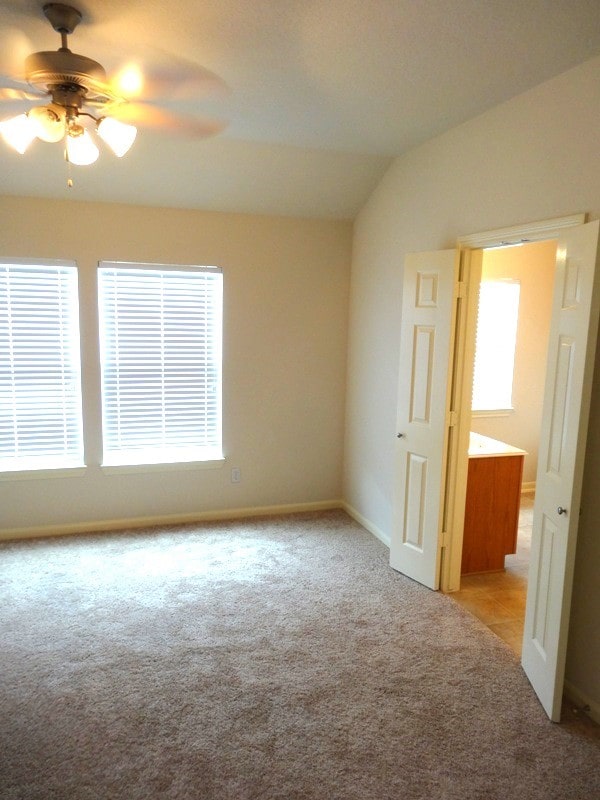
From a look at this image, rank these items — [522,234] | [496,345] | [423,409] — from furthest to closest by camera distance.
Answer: [496,345], [423,409], [522,234]

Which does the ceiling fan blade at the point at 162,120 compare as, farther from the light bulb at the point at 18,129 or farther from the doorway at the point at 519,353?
the doorway at the point at 519,353

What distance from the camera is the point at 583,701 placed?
260cm

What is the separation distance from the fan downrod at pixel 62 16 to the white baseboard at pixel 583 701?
11.7 feet

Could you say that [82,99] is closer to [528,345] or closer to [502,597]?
[502,597]

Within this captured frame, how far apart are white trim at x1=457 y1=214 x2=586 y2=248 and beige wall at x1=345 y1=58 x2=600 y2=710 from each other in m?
0.04

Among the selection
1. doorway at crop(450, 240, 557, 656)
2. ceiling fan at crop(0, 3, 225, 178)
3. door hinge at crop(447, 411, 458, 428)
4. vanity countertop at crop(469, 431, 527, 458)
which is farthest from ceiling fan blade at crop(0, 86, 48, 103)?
doorway at crop(450, 240, 557, 656)

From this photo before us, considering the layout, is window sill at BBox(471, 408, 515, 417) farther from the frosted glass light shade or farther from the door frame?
the frosted glass light shade

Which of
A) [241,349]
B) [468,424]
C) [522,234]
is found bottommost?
[468,424]

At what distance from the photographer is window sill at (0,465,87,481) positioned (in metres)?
4.27

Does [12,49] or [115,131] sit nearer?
[115,131]

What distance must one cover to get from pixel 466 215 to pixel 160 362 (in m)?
2.57

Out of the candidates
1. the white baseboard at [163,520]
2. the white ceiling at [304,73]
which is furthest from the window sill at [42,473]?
the white ceiling at [304,73]

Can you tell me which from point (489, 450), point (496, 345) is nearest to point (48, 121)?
point (489, 450)

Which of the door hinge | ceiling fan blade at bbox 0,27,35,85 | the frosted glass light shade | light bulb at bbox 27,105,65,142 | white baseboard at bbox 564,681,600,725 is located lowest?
white baseboard at bbox 564,681,600,725
